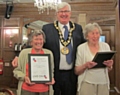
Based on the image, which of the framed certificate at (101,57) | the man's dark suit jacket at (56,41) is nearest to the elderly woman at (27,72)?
the man's dark suit jacket at (56,41)

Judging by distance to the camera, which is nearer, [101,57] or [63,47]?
[101,57]

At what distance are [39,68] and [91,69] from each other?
0.54m

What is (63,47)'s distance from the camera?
246 centimetres

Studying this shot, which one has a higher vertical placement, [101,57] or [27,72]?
[101,57]

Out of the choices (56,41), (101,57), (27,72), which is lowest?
(27,72)

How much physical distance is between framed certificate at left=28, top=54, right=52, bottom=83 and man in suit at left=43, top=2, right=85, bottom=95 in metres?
0.25

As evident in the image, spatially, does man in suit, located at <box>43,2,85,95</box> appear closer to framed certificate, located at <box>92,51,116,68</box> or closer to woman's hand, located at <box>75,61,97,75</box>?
woman's hand, located at <box>75,61,97,75</box>

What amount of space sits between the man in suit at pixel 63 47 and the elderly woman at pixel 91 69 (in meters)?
0.16

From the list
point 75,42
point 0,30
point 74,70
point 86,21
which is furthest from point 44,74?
point 0,30

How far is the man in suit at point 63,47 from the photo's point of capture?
245 cm

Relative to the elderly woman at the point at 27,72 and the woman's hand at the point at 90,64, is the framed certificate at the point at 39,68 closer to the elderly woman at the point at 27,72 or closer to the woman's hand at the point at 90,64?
the elderly woman at the point at 27,72

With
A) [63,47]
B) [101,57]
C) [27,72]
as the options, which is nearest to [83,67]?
[101,57]

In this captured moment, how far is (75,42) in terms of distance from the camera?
2.52 meters

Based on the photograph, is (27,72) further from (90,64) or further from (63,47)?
(90,64)
